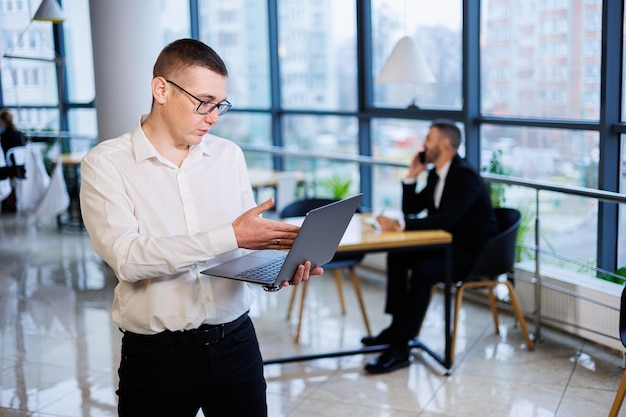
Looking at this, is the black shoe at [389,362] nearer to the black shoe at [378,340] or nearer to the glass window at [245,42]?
the black shoe at [378,340]

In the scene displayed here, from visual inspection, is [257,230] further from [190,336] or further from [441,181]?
[441,181]

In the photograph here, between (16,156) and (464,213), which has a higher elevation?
(16,156)

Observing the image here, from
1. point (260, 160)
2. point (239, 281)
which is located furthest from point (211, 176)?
point (260, 160)

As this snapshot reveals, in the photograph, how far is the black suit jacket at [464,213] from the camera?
4.38 metres

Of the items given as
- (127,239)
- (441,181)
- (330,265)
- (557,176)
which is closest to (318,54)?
(557,176)

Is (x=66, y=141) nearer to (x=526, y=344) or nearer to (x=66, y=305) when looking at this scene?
(x=66, y=305)

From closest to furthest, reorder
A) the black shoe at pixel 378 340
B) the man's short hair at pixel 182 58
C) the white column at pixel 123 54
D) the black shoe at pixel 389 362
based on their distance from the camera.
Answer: the man's short hair at pixel 182 58
the black shoe at pixel 389 362
the black shoe at pixel 378 340
the white column at pixel 123 54

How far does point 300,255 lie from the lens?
214 cm

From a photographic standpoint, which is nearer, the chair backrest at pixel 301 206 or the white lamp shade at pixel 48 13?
the chair backrest at pixel 301 206

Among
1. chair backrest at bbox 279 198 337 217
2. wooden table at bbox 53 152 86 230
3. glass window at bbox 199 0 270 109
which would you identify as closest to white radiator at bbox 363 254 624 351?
chair backrest at bbox 279 198 337 217

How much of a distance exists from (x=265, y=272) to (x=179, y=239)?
12.8 inches

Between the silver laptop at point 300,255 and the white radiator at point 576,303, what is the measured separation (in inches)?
94.7

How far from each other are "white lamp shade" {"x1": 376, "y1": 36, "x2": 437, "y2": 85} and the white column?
5.75 ft

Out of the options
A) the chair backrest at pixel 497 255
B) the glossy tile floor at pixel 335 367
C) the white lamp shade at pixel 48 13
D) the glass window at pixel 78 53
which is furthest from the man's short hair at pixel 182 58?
the glass window at pixel 78 53
